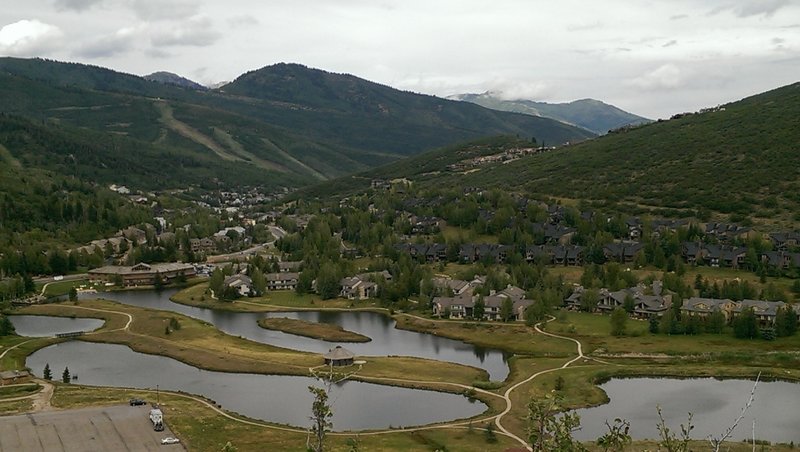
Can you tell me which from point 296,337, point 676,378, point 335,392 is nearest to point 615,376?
point 676,378

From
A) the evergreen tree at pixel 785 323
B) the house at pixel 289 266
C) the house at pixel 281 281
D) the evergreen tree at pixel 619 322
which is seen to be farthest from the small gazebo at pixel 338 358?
the house at pixel 289 266

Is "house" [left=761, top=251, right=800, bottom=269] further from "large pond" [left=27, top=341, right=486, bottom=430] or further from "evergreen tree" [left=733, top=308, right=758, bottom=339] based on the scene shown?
"large pond" [left=27, top=341, right=486, bottom=430]

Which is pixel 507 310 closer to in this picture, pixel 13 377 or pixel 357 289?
pixel 357 289

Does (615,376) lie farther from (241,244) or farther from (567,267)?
(241,244)

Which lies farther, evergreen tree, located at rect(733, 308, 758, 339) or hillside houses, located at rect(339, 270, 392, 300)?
hillside houses, located at rect(339, 270, 392, 300)

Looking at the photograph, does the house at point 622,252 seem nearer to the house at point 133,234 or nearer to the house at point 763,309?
the house at point 763,309

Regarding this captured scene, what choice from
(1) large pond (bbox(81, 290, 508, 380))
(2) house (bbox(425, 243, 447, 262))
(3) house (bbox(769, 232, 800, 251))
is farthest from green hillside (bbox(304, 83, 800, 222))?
(1) large pond (bbox(81, 290, 508, 380))

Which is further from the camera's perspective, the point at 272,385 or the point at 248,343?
the point at 248,343
